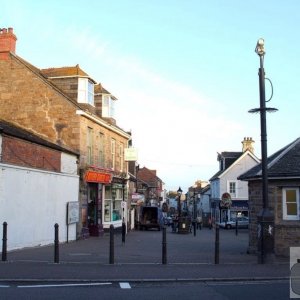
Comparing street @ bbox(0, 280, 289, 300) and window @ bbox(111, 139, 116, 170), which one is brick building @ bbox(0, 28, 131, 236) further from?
street @ bbox(0, 280, 289, 300)

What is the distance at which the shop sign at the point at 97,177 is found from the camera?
2884 cm

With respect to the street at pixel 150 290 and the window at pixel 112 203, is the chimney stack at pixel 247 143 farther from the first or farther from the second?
the street at pixel 150 290

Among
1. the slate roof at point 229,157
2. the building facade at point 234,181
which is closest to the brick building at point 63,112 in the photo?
the building facade at point 234,181

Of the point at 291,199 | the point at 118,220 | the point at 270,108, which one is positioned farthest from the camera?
the point at 118,220

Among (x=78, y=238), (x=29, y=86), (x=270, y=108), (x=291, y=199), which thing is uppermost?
(x=29, y=86)

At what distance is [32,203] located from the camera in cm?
2153

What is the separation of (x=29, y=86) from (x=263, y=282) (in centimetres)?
2001

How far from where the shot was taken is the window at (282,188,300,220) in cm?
1877

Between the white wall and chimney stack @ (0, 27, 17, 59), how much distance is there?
334 inches

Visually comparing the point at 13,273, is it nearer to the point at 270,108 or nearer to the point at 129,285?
the point at 129,285

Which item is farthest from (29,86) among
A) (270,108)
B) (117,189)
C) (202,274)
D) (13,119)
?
(202,274)

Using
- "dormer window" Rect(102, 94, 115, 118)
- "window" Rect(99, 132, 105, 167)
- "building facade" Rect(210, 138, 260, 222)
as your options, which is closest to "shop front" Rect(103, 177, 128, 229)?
"window" Rect(99, 132, 105, 167)

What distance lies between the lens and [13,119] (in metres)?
28.8

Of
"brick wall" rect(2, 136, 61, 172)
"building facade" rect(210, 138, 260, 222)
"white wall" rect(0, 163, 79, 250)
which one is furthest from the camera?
"building facade" rect(210, 138, 260, 222)
